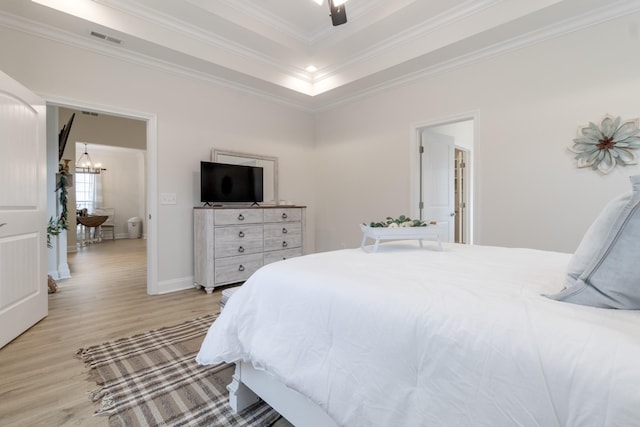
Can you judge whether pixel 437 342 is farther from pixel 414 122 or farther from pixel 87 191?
pixel 87 191

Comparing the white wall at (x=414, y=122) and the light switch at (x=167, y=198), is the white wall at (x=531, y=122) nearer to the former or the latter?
the white wall at (x=414, y=122)

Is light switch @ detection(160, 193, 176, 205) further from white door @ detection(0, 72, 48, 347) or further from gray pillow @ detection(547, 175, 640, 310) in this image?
gray pillow @ detection(547, 175, 640, 310)

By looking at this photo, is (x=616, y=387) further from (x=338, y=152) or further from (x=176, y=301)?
(x=338, y=152)

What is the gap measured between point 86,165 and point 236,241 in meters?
8.27

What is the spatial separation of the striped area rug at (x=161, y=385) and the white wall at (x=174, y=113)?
4.89ft

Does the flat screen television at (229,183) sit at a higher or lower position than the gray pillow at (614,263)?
higher

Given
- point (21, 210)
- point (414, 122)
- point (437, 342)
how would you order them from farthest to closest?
point (414, 122), point (21, 210), point (437, 342)

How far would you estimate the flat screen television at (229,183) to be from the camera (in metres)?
3.74

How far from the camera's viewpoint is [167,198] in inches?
142

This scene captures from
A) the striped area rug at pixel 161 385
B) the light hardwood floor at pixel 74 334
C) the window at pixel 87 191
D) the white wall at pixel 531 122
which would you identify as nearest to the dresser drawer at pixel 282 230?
the light hardwood floor at pixel 74 334

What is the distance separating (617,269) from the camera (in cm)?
78

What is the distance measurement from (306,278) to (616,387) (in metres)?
0.87

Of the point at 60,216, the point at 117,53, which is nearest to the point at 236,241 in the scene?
the point at 117,53

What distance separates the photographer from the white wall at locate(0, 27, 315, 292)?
2856mm
